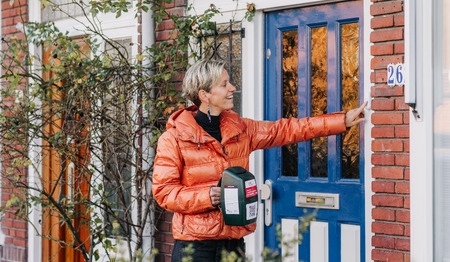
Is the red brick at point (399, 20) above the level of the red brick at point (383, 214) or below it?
above

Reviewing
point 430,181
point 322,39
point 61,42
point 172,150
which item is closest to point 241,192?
point 172,150

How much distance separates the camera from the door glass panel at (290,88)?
4598 millimetres

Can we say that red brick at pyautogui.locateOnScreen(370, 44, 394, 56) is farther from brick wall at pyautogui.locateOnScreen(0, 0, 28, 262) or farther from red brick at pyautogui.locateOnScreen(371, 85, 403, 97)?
brick wall at pyautogui.locateOnScreen(0, 0, 28, 262)

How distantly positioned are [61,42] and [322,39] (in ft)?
7.18

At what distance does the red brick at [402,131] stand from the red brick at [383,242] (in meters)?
0.68

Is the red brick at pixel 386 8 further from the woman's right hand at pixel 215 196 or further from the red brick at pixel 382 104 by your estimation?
the woman's right hand at pixel 215 196

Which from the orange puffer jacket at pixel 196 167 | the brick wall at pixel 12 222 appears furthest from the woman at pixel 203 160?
the brick wall at pixel 12 222

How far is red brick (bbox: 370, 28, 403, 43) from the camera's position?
3941 millimetres

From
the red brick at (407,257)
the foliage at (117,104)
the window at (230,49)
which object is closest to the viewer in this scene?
the red brick at (407,257)

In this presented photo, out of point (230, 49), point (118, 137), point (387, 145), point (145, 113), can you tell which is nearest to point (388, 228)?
point (387, 145)

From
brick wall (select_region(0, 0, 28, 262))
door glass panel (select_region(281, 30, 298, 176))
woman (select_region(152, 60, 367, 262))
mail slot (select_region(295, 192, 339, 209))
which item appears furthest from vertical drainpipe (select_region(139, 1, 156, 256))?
brick wall (select_region(0, 0, 28, 262))

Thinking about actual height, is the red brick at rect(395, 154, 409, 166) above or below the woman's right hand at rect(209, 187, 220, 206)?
Result: above

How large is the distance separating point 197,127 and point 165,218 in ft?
6.48

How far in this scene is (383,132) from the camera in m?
3.99
